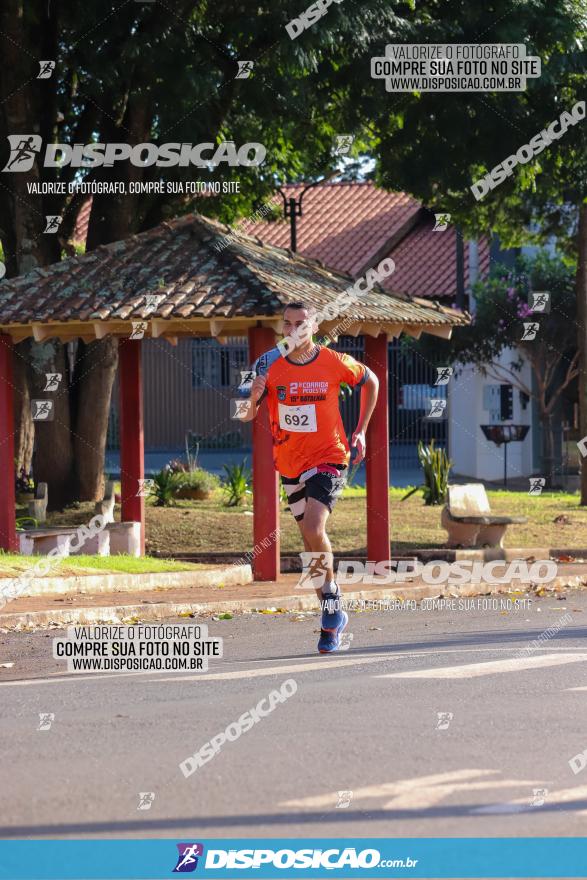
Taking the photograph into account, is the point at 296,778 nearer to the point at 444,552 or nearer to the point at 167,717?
the point at 167,717

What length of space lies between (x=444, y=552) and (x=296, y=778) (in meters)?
12.9

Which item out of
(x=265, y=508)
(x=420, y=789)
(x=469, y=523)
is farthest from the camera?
(x=469, y=523)

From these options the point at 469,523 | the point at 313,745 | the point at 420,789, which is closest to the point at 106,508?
the point at 469,523

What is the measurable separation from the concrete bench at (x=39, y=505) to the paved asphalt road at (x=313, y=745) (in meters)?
9.63

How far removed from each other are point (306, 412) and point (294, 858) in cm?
556

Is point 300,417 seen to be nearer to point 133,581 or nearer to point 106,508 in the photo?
point 133,581

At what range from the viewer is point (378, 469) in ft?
57.9

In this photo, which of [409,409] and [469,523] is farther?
[409,409]

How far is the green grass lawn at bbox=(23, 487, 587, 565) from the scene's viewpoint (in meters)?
20.1

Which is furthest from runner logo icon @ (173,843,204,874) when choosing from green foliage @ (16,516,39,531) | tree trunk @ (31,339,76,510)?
tree trunk @ (31,339,76,510)

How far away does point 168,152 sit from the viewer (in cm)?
2064

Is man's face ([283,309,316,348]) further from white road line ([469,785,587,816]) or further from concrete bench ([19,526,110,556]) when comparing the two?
concrete bench ([19,526,110,556])

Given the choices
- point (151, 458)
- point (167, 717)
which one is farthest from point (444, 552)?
point (151, 458)

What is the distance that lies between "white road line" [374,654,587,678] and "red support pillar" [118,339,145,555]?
33.6 feet
